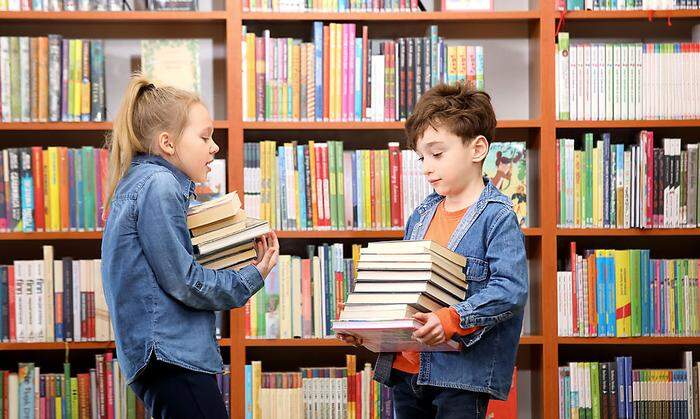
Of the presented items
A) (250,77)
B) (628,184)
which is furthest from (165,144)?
(628,184)

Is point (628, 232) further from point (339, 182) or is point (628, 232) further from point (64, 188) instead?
point (64, 188)

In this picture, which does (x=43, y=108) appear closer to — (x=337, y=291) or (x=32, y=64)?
(x=32, y=64)

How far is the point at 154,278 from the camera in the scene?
5.99 ft

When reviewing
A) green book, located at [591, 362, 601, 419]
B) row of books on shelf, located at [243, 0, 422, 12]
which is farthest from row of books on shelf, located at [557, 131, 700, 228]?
row of books on shelf, located at [243, 0, 422, 12]

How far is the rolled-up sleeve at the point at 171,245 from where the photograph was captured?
1796 millimetres

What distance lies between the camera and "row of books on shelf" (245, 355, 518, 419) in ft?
10.3

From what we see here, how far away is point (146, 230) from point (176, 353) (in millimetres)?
260

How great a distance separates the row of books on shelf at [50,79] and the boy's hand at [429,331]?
6.07 ft

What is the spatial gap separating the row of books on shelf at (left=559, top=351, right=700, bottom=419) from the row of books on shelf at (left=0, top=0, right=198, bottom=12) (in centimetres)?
193

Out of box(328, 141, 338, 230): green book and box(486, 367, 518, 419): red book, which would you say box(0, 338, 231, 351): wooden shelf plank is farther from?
box(486, 367, 518, 419): red book

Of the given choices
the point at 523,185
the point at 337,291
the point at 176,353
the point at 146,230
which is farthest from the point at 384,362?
the point at 523,185

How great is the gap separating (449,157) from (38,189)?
180 centimetres

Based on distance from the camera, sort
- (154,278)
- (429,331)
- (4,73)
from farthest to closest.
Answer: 1. (4,73)
2. (154,278)
3. (429,331)

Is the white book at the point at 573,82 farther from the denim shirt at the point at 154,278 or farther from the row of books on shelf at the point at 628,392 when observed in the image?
the denim shirt at the point at 154,278
